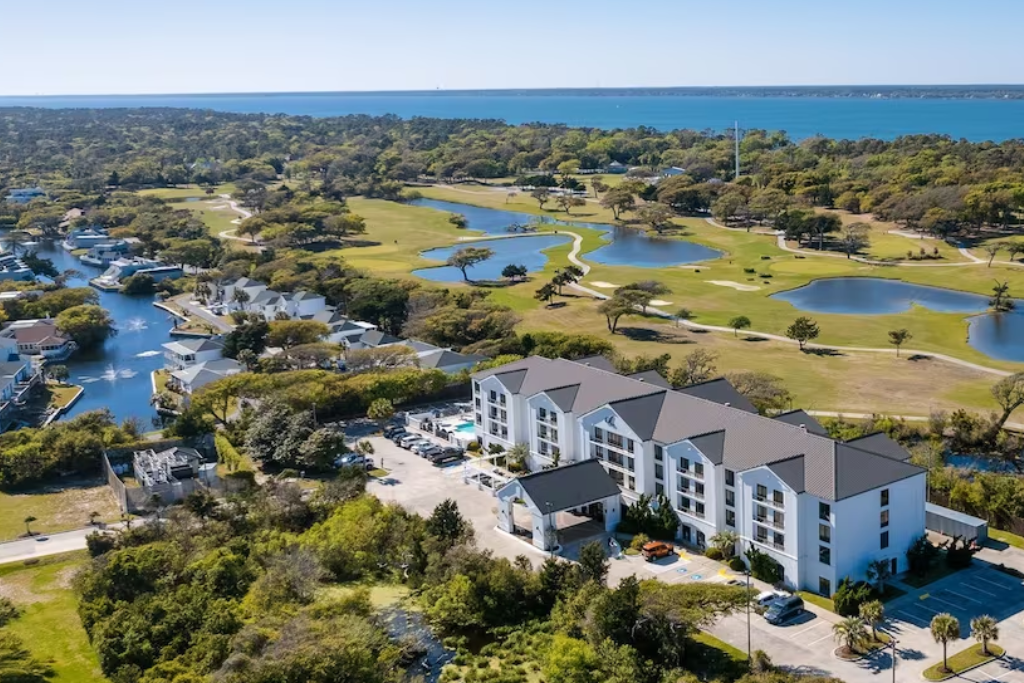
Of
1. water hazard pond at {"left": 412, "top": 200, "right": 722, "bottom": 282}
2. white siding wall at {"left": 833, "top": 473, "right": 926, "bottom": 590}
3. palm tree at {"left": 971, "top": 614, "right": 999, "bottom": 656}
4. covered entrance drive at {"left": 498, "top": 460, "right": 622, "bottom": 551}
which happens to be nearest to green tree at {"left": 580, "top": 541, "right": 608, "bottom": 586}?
covered entrance drive at {"left": 498, "top": 460, "right": 622, "bottom": 551}

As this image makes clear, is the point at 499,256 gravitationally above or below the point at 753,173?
below

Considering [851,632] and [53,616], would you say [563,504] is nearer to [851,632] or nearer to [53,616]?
[851,632]

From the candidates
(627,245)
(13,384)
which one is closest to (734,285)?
(627,245)

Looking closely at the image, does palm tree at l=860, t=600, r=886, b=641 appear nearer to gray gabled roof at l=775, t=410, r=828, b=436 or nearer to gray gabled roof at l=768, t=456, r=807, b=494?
gray gabled roof at l=768, t=456, r=807, b=494

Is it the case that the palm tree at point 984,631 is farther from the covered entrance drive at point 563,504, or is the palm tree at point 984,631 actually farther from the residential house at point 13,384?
the residential house at point 13,384

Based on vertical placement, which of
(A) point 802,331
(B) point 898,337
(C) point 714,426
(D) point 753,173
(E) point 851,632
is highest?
(D) point 753,173

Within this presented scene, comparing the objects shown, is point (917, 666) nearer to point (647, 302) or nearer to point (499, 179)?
point (647, 302)
